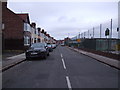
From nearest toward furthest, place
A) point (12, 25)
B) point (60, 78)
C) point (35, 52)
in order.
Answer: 1. point (60, 78)
2. point (35, 52)
3. point (12, 25)

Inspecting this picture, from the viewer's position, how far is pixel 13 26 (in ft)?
119

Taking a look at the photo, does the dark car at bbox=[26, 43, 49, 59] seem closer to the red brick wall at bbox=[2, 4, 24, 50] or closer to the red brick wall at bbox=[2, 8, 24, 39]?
the red brick wall at bbox=[2, 4, 24, 50]

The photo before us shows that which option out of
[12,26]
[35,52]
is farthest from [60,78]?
[12,26]

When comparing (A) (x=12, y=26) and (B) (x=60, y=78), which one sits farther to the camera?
(A) (x=12, y=26)

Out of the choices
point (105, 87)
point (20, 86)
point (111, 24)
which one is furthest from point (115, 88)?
point (111, 24)

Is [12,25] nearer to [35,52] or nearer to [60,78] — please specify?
[35,52]

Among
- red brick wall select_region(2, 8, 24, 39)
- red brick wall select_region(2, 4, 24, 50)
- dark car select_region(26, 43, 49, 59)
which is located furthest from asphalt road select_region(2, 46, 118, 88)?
red brick wall select_region(2, 8, 24, 39)

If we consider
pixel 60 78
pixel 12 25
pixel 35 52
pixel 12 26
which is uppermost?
pixel 12 25

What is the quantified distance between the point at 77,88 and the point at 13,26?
31.7 meters

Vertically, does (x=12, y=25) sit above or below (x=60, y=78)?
above

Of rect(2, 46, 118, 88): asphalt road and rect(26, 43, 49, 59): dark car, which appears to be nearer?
rect(2, 46, 118, 88): asphalt road

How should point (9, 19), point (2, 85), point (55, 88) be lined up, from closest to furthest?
point (55, 88) < point (2, 85) < point (9, 19)

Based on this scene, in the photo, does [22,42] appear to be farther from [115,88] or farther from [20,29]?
[115,88]

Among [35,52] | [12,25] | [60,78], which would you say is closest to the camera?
[60,78]
